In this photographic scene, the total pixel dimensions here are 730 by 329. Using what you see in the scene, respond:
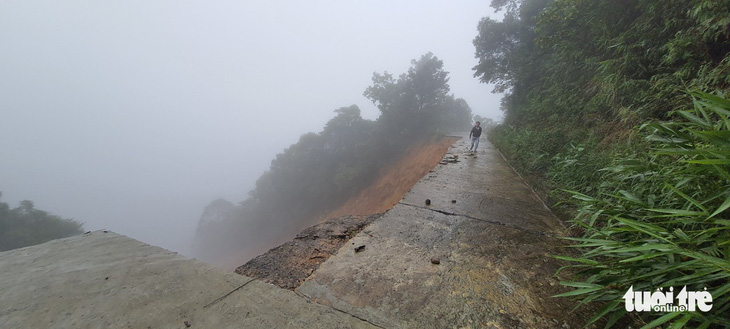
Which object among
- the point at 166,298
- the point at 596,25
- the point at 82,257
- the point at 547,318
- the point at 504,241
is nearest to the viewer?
the point at 166,298

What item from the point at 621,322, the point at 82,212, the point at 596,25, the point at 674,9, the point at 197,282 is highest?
the point at 596,25

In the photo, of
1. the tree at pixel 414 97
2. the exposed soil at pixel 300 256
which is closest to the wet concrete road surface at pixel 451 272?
the exposed soil at pixel 300 256

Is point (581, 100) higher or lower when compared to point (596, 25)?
lower

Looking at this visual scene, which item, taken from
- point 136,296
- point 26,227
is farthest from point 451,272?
point 26,227

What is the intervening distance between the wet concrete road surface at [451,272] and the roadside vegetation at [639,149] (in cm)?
24

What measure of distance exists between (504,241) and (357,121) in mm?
18670

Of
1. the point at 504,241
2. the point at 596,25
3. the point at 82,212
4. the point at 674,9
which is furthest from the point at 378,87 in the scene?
the point at 82,212

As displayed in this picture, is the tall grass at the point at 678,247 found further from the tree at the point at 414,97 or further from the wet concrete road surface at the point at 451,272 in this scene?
the tree at the point at 414,97

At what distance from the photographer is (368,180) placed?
1802 cm

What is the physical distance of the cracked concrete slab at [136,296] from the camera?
1.15 m

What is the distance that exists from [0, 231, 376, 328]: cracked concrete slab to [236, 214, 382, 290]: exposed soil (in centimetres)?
26

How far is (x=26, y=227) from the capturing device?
15.9 meters

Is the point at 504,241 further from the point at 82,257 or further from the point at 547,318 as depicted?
the point at 82,257

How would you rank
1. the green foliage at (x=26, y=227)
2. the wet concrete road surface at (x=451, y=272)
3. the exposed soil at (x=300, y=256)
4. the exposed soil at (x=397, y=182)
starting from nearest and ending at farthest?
the wet concrete road surface at (x=451, y=272), the exposed soil at (x=300, y=256), the exposed soil at (x=397, y=182), the green foliage at (x=26, y=227)
